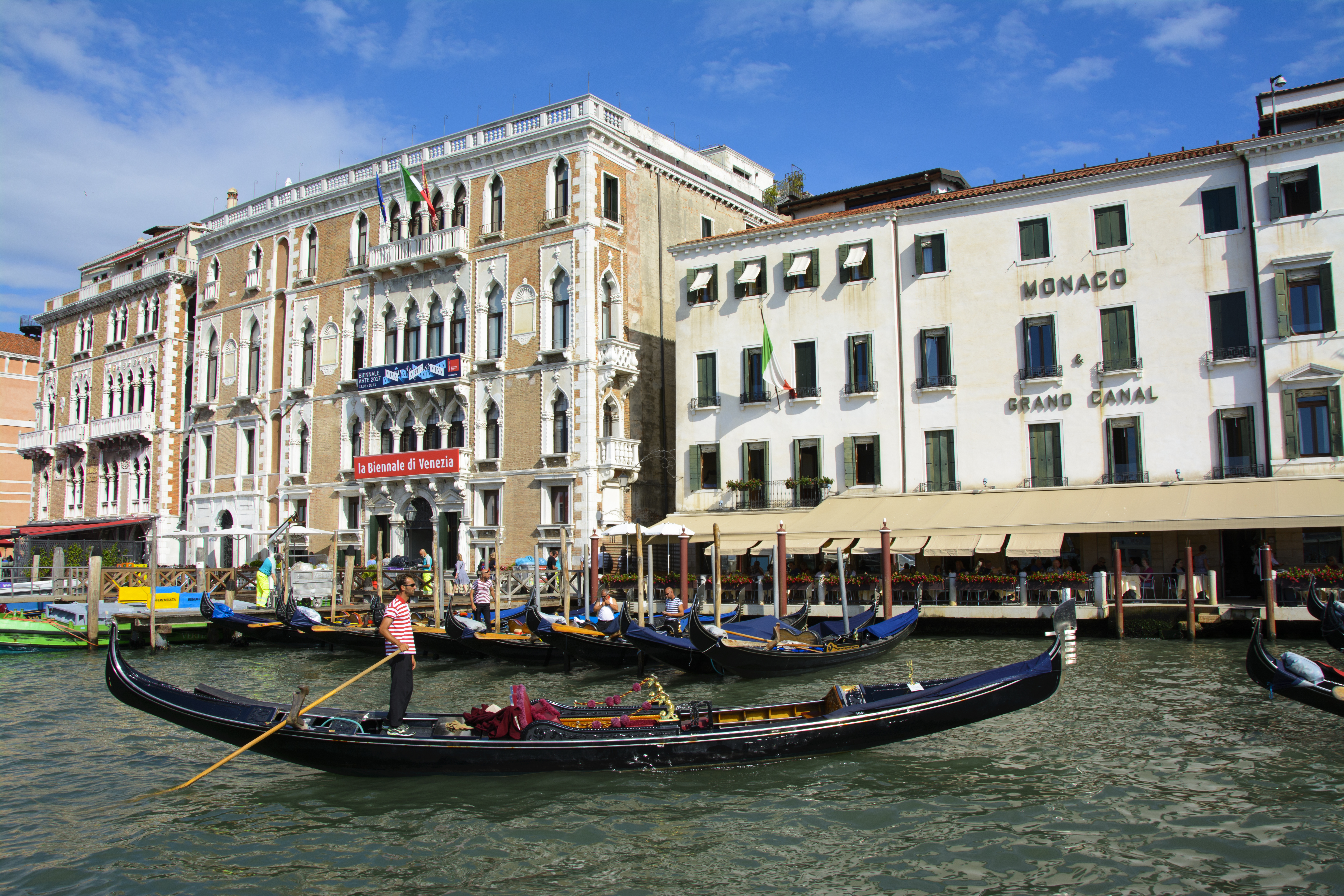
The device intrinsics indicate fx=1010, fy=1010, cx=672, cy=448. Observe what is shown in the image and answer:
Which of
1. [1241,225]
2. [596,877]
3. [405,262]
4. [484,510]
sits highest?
[405,262]

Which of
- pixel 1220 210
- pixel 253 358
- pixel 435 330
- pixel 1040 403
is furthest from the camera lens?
pixel 253 358

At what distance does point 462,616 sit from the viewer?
17.8 meters

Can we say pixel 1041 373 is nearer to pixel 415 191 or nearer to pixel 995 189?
pixel 995 189

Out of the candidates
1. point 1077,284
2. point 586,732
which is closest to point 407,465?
point 1077,284

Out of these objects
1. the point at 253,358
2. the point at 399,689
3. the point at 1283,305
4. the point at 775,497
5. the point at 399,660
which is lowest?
the point at 399,689

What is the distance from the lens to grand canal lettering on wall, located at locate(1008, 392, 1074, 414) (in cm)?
1984

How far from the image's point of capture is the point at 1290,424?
58.7ft

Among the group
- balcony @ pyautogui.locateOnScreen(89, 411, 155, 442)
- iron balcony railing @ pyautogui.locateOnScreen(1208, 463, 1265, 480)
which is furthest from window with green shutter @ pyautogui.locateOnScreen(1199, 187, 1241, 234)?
balcony @ pyautogui.locateOnScreen(89, 411, 155, 442)

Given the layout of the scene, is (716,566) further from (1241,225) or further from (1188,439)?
(1241,225)

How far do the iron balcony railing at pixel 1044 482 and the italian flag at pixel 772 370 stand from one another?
5.35 m

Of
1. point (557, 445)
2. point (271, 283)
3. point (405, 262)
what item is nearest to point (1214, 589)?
point (557, 445)

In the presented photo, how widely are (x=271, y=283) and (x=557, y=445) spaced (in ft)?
41.4

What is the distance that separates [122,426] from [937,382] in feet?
94.7

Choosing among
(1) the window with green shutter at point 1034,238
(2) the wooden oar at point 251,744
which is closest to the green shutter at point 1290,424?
(1) the window with green shutter at point 1034,238
